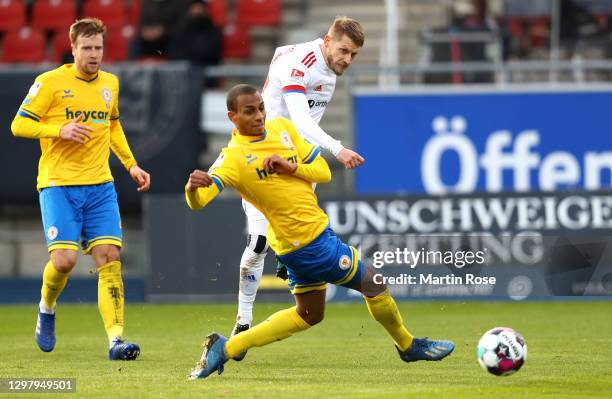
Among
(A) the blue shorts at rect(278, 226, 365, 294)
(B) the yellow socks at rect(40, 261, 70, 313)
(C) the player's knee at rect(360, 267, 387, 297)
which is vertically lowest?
(B) the yellow socks at rect(40, 261, 70, 313)

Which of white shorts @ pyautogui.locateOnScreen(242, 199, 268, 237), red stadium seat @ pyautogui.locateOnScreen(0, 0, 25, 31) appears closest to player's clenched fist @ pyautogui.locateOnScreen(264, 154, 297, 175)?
white shorts @ pyautogui.locateOnScreen(242, 199, 268, 237)

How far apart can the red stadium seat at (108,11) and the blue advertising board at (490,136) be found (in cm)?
461

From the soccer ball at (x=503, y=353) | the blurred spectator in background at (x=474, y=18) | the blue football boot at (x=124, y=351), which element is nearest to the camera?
the soccer ball at (x=503, y=353)

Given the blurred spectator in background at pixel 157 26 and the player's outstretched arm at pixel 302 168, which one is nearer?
the player's outstretched arm at pixel 302 168

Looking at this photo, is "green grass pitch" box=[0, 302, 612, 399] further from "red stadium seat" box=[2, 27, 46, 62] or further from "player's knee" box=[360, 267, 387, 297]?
"red stadium seat" box=[2, 27, 46, 62]

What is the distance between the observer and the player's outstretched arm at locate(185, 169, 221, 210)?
734cm

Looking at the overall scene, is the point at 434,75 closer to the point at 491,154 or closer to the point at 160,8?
the point at 491,154

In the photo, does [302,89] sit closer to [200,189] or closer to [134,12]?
[200,189]

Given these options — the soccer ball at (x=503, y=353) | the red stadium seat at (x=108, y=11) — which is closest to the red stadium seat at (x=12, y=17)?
the red stadium seat at (x=108, y=11)

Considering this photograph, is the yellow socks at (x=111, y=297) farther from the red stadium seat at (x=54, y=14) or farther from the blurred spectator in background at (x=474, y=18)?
the red stadium seat at (x=54, y=14)

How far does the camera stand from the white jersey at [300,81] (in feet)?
30.1

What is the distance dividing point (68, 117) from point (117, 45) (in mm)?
9617

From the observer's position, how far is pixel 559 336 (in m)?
10.9

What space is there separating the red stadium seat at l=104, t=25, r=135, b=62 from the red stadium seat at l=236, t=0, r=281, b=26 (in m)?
1.62
